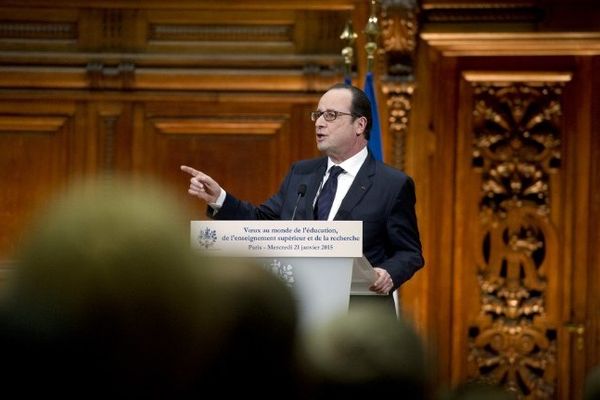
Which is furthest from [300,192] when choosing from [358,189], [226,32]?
[226,32]

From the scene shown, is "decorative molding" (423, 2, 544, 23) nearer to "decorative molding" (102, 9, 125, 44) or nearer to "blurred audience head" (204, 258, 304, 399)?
"decorative molding" (102, 9, 125, 44)

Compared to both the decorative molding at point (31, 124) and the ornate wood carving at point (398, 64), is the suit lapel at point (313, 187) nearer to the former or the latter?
the ornate wood carving at point (398, 64)

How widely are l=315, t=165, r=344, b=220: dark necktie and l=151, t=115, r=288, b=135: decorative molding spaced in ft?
6.43

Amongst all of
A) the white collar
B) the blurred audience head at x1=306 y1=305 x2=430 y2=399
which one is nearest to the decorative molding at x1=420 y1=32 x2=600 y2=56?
the white collar

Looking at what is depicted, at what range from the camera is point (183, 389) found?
0.61 metres

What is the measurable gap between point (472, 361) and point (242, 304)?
16.2 ft

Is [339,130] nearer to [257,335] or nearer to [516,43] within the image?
[516,43]

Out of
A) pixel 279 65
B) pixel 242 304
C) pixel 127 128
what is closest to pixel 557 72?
pixel 279 65

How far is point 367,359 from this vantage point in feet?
2.05

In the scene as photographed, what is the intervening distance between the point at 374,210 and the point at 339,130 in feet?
1.09

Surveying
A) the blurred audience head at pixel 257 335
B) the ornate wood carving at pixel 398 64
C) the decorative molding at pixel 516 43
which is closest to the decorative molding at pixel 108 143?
the ornate wood carving at pixel 398 64

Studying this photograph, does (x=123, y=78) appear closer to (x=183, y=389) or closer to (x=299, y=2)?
(x=299, y=2)

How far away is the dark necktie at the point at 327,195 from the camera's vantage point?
11.3 ft

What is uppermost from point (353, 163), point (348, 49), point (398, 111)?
point (348, 49)
